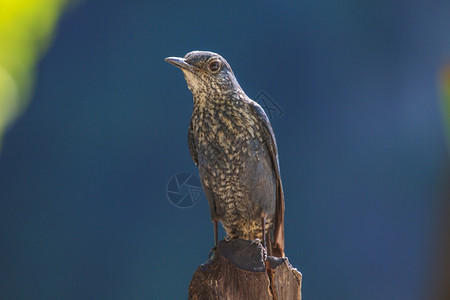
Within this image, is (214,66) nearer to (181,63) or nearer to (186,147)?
(181,63)

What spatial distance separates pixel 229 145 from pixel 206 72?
1.21ft

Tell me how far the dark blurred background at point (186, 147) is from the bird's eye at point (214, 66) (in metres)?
0.77

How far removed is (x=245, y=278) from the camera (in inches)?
81.0

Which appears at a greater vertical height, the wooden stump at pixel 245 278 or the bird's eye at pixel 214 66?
the bird's eye at pixel 214 66

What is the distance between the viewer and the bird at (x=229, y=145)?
2.31 meters
